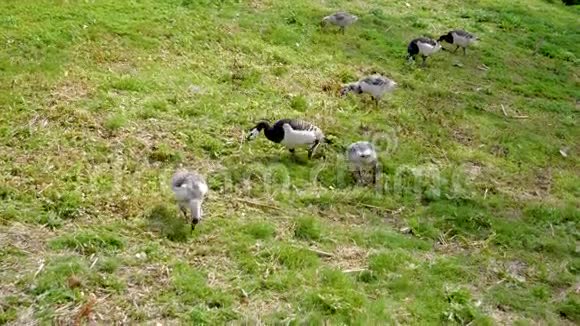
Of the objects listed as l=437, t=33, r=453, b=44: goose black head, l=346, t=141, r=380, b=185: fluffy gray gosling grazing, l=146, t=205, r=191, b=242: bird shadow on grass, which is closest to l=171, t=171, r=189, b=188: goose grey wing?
l=146, t=205, r=191, b=242: bird shadow on grass

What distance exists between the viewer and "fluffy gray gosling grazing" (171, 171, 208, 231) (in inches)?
299

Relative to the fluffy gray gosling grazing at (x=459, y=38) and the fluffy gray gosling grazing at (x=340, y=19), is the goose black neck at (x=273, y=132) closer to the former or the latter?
the fluffy gray gosling grazing at (x=340, y=19)

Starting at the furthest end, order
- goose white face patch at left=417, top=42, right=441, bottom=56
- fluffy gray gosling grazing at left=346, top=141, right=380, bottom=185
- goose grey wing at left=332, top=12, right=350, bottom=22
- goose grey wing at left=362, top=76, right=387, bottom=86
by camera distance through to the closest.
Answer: goose grey wing at left=332, top=12, right=350, bottom=22
goose white face patch at left=417, top=42, right=441, bottom=56
goose grey wing at left=362, top=76, right=387, bottom=86
fluffy gray gosling grazing at left=346, top=141, right=380, bottom=185

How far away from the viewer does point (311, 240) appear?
26.3 ft

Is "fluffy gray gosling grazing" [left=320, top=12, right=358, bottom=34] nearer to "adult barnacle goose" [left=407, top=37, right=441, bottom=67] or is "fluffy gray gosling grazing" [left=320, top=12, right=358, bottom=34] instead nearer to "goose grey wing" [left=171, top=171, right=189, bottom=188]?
"adult barnacle goose" [left=407, top=37, right=441, bottom=67]

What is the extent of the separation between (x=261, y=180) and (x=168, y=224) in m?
1.78

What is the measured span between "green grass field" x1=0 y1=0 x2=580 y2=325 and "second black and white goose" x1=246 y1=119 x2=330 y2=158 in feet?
1.02

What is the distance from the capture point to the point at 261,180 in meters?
9.13

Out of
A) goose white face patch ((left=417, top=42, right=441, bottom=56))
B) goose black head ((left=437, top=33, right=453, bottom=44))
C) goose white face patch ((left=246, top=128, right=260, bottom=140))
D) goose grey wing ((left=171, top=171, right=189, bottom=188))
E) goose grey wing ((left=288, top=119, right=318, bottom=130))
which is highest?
goose grey wing ((left=171, top=171, right=189, bottom=188))

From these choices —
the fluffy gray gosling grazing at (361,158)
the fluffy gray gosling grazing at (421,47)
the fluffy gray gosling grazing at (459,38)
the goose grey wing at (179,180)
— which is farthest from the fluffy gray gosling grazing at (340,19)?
the goose grey wing at (179,180)

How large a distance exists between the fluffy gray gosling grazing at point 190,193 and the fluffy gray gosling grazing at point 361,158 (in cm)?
248

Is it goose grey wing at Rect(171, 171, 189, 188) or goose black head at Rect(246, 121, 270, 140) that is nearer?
goose grey wing at Rect(171, 171, 189, 188)

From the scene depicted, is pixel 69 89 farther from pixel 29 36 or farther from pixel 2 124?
pixel 29 36

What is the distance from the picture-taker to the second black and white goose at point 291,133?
948 centimetres
